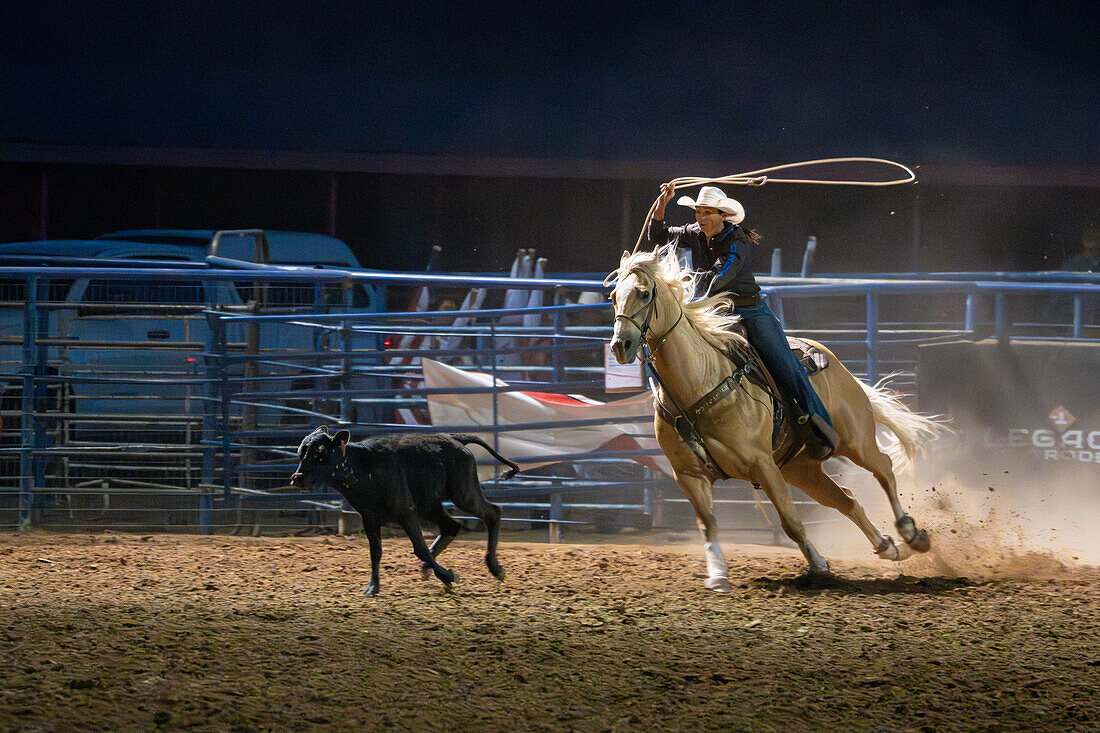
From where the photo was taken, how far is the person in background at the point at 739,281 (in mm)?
6008

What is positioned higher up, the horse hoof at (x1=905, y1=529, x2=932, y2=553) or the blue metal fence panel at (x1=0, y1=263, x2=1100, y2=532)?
the blue metal fence panel at (x1=0, y1=263, x2=1100, y2=532)

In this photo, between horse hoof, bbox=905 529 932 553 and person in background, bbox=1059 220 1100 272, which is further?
person in background, bbox=1059 220 1100 272

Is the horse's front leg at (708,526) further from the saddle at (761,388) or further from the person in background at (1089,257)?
the person in background at (1089,257)

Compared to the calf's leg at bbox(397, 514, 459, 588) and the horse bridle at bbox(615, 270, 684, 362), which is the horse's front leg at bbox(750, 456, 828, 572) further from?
the calf's leg at bbox(397, 514, 459, 588)

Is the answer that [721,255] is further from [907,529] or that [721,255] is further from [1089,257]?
[1089,257]

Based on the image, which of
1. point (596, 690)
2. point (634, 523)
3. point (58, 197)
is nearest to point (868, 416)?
point (634, 523)

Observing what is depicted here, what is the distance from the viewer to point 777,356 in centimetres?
616

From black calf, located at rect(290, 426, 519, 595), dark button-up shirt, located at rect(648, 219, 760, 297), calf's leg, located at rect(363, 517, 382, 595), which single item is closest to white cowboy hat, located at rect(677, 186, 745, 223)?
dark button-up shirt, located at rect(648, 219, 760, 297)

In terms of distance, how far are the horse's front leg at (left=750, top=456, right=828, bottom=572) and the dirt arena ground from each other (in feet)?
0.47

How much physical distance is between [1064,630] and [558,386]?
3.85 m

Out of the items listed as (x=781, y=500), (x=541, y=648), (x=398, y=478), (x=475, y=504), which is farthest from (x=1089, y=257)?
(x=541, y=648)

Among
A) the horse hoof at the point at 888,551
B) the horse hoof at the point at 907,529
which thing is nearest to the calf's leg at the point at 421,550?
the horse hoof at the point at 888,551

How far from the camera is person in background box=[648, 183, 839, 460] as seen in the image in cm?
601

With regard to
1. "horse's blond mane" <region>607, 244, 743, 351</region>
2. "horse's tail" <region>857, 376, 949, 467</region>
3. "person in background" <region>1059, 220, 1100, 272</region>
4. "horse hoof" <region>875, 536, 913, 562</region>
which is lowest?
"horse hoof" <region>875, 536, 913, 562</region>
